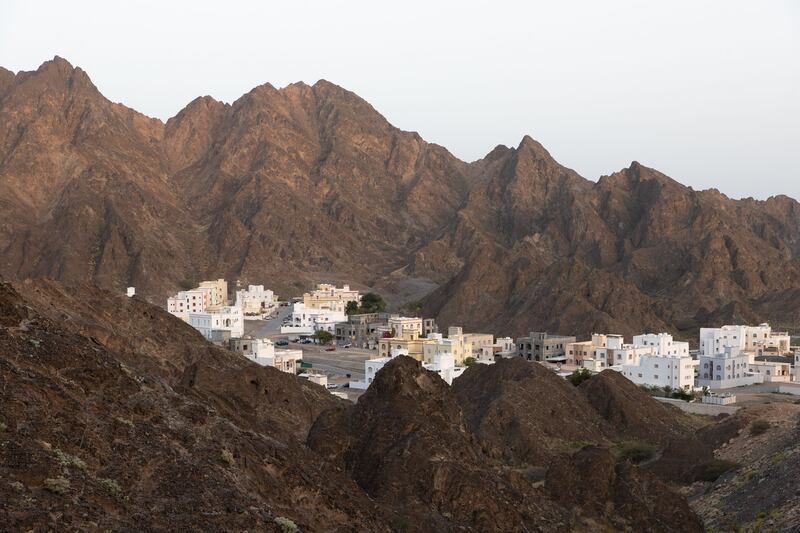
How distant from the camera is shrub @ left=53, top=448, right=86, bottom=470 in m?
18.1

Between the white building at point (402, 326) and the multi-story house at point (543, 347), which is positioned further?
the white building at point (402, 326)

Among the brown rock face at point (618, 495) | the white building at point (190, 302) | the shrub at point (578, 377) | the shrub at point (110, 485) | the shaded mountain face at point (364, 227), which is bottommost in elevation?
the brown rock face at point (618, 495)

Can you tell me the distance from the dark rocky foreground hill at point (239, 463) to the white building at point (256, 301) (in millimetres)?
78649

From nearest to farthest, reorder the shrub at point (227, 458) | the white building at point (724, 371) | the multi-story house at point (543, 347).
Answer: the shrub at point (227, 458), the white building at point (724, 371), the multi-story house at point (543, 347)

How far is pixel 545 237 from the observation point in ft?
561

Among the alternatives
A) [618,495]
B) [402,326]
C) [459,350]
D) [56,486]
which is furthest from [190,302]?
[56,486]

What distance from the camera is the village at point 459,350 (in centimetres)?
7275

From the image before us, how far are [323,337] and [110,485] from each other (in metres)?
82.5

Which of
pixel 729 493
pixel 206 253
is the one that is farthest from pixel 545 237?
pixel 729 493

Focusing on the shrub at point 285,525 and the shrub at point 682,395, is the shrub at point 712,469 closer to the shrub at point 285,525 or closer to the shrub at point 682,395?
the shrub at point 682,395

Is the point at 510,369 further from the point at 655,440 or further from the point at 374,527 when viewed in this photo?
the point at 374,527

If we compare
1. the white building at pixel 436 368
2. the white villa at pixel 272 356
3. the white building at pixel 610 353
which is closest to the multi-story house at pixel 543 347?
the white building at pixel 610 353

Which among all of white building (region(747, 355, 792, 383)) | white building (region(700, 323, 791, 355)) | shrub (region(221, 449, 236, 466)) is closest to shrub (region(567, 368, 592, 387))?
white building (region(747, 355, 792, 383))

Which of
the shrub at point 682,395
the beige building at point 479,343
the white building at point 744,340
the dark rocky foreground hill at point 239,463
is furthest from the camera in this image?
the beige building at point 479,343
